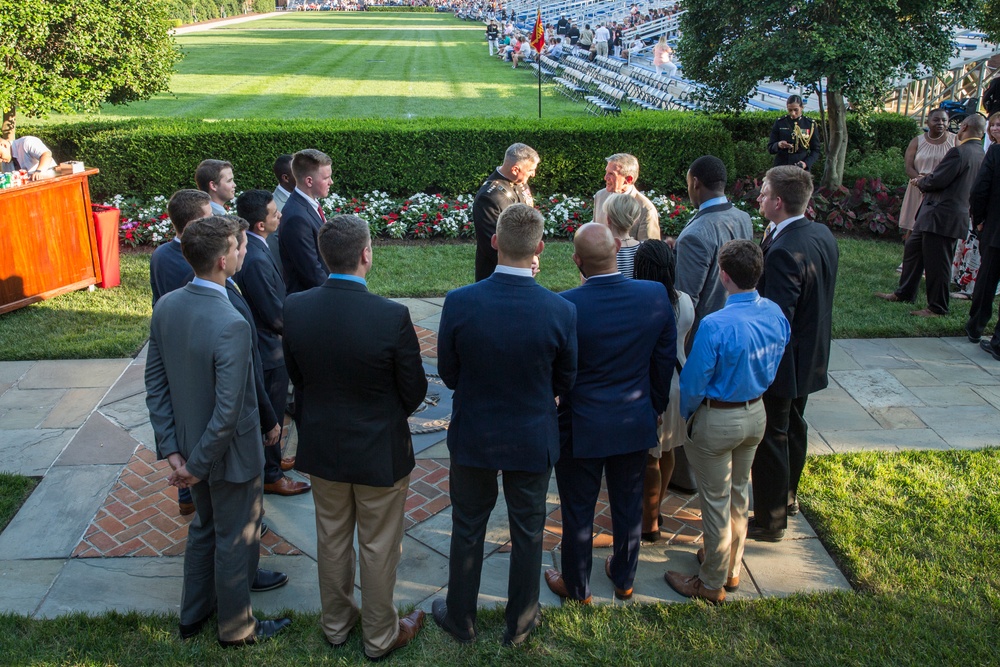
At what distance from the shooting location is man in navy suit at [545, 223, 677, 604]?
3619 mm

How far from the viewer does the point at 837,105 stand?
11984 millimetres

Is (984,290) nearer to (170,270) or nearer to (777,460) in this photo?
(777,460)

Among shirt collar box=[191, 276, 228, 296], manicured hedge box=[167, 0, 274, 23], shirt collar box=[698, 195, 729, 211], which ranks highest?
manicured hedge box=[167, 0, 274, 23]

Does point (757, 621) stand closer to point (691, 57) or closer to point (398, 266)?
→ point (398, 266)

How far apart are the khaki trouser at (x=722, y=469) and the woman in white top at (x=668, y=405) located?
1.10ft

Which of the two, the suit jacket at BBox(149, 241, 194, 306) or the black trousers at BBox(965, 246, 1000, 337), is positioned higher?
the suit jacket at BBox(149, 241, 194, 306)

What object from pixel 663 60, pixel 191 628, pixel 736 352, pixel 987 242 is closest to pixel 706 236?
pixel 736 352

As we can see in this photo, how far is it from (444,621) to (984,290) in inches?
245

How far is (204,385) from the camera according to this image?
3.47m

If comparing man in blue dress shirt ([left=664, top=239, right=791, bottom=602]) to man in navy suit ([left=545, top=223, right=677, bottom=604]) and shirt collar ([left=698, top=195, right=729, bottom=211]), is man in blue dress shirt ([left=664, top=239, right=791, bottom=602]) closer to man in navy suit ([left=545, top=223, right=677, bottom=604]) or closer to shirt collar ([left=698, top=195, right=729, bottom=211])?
man in navy suit ([left=545, top=223, right=677, bottom=604])

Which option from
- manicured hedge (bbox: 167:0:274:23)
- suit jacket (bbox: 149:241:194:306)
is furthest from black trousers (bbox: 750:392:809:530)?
manicured hedge (bbox: 167:0:274:23)

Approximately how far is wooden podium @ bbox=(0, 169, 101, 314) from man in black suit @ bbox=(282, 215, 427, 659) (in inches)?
235

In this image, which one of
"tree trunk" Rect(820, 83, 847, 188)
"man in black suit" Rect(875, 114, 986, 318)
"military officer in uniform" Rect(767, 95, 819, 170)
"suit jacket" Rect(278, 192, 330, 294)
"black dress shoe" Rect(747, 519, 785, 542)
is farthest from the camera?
"tree trunk" Rect(820, 83, 847, 188)

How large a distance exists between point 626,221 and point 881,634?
2.50 metres
